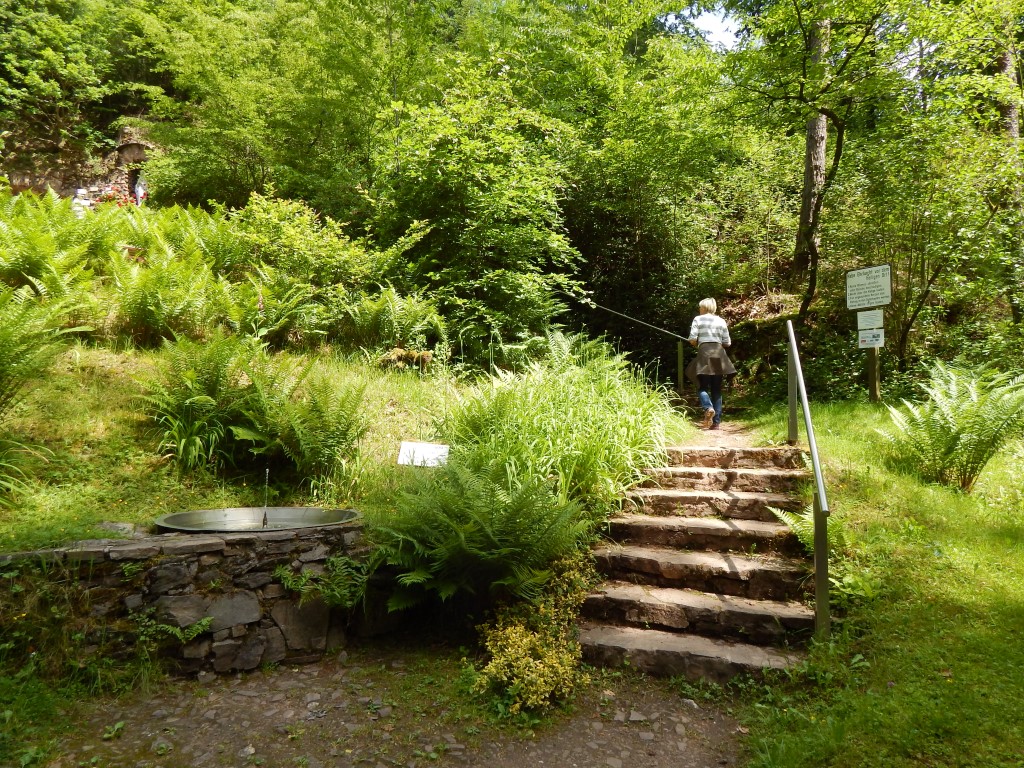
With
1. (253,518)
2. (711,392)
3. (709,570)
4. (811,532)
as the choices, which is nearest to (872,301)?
(711,392)

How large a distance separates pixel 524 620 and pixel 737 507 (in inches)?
82.6

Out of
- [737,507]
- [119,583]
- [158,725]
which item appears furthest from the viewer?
[737,507]

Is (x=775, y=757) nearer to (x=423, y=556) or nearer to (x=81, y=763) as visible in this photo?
(x=423, y=556)

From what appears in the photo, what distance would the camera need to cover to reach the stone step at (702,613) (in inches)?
138

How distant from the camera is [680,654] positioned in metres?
3.42

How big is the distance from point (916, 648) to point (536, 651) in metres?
2.06

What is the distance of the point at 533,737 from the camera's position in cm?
298

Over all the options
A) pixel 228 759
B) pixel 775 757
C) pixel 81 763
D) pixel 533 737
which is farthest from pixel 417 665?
pixel 775 757

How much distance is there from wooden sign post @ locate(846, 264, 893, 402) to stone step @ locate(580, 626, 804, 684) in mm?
4349

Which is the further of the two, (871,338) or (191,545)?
(871,338)

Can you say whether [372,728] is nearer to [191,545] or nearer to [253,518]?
[191,545]

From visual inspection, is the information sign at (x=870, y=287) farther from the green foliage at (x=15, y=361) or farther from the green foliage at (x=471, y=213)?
the green foliage at (x=15, y=361)

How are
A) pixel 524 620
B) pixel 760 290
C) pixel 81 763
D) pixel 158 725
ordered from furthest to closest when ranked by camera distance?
pixel 760 290, pixel 524 620, pixel 158 725, pixel 81 763

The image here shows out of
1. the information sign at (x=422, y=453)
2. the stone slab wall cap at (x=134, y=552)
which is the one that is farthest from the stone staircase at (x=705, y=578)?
the stone slab wall cap at (x=134, y=552)
